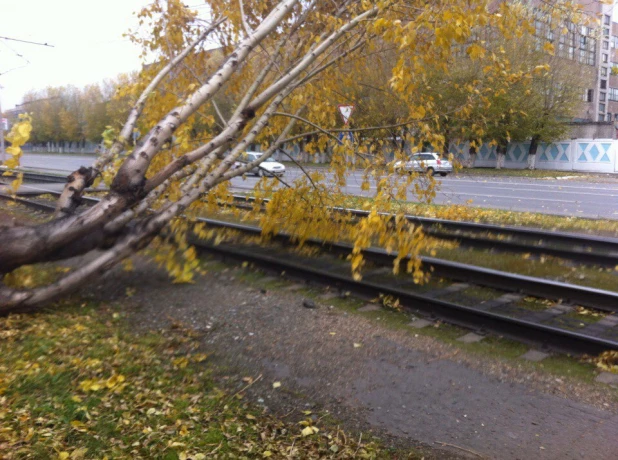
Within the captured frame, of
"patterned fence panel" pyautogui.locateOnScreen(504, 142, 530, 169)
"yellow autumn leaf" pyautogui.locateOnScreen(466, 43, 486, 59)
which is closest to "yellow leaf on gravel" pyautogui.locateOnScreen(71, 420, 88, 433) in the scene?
"yellow autumn leaf" pyautogui.locateOnScreen(466, 43, 486, 59)

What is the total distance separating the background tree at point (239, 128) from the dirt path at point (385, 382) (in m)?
0.95

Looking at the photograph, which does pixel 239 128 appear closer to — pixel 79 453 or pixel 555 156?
pixel 79 453

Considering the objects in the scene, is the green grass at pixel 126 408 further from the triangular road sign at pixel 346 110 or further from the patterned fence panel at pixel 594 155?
the patterned fence panel at pixel 594 155

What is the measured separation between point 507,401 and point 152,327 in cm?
352

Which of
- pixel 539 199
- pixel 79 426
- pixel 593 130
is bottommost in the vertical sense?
pixel 79 426

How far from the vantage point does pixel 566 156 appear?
4394 cm

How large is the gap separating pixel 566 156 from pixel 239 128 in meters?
41.3

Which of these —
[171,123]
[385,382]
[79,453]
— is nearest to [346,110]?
[171,123]

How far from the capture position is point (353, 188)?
23531 mm

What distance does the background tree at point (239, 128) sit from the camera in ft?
21.7

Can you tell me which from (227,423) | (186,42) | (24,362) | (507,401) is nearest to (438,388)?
(507,401)

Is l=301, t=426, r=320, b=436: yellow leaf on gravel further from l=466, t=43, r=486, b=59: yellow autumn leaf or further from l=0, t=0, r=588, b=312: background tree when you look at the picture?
l=466, t=43, r=486, b=59: yellow autumn leaf

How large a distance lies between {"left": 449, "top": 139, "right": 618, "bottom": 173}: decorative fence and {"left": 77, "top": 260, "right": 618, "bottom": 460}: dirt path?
3302 cm

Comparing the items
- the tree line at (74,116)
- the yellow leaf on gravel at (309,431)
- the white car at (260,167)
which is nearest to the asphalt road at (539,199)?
the white car at (260,167)
